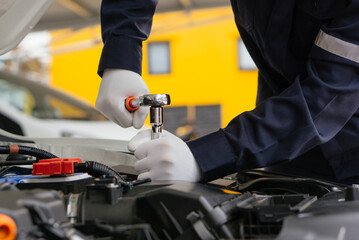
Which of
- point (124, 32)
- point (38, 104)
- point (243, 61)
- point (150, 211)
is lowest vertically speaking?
point (150, 211)

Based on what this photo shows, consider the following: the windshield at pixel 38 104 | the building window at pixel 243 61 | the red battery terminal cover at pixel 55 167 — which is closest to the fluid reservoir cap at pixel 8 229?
the red battery terminal cover at pixel 55 167

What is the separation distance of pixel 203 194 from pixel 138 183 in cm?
18

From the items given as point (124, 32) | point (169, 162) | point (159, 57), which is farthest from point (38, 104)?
point (159, 57)

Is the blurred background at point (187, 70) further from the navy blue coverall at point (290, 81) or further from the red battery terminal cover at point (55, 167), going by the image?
the red battery terminal cover at point (55, 167)

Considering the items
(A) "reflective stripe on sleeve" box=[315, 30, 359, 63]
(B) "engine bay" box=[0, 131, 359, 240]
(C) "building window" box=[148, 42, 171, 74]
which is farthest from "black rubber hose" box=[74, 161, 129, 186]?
(C) "building window" box=[148, 42, 171, 74]

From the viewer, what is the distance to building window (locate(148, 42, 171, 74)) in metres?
10.1

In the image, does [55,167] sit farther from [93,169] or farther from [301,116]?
[301,116]

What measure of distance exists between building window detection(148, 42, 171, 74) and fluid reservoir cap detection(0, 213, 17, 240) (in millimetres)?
9671

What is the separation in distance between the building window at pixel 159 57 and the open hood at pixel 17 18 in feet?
29.3

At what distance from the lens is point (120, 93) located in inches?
48.3

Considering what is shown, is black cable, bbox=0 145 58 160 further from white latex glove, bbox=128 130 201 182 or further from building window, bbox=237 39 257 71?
building window, bbox=237 39 257 71

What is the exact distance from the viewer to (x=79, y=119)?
3.77 m

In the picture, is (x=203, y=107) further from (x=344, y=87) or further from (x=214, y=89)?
(x=344, y=87)

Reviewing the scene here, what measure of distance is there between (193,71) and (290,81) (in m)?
8.79
